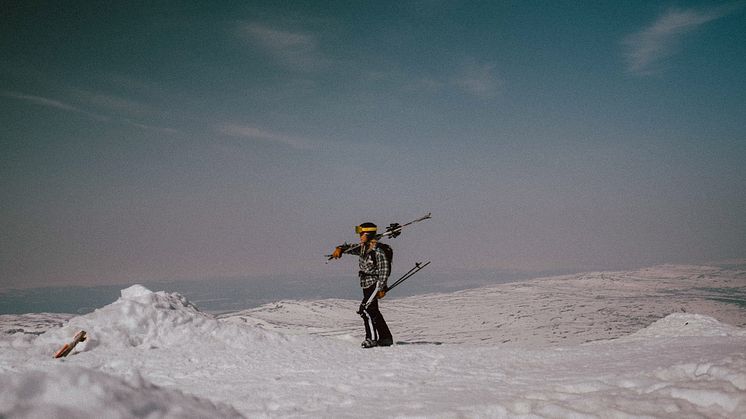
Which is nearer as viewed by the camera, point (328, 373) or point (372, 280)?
point (328, 373)

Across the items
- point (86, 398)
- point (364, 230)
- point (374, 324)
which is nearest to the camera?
point (86, 398)

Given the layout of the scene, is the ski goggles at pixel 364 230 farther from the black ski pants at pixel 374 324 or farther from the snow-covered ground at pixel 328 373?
the snow-covered ground at pixel 328 373

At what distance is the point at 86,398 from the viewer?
1.24 metres

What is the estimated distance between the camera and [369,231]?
9.24 metres

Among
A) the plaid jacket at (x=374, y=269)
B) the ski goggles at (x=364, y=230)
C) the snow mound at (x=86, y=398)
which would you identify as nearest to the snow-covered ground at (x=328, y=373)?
the snow mound at (x=86, y=398)

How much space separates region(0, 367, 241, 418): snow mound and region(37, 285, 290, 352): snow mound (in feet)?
21.3

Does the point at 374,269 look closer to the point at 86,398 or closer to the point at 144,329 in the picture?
the point at 144,329

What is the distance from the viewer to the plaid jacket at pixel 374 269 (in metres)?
8.98

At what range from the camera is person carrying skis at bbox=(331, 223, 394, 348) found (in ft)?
28.8

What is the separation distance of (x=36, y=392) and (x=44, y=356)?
7.77m

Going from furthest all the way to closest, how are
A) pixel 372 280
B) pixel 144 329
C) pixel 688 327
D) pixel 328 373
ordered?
1. pixel 688 327
2. pixel 372 280
3. pixel 144 329
4. pixel 328 373

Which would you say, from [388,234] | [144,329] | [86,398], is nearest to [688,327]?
[388,234]

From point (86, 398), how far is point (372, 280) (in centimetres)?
791

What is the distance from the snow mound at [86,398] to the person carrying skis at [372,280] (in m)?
7.29
